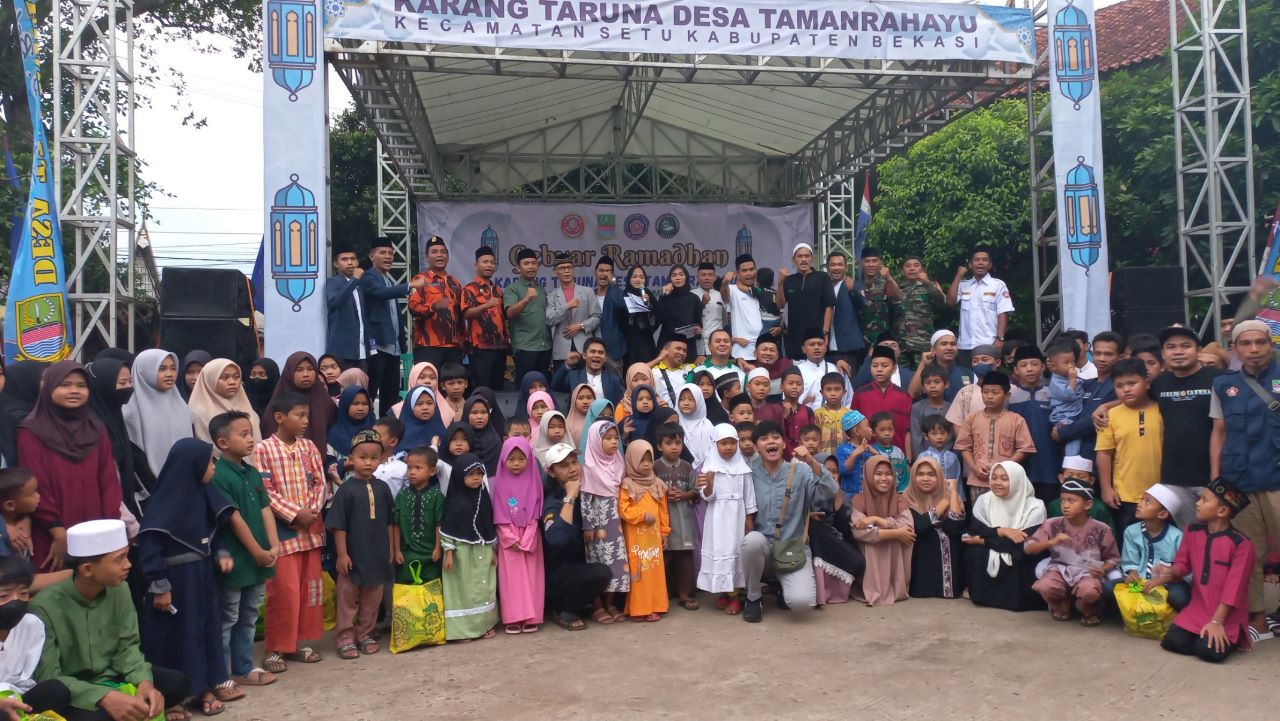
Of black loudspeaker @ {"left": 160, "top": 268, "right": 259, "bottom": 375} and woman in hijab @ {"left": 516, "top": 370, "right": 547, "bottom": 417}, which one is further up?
black loudspeaker @ {"left": 160, "top": 268, "right": 259, "bottom": 375}

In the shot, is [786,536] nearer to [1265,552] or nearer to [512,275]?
[1265,552]

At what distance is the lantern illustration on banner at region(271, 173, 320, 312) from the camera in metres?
7.11

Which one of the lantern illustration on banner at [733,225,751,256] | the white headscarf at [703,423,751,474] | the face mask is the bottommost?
the face mask

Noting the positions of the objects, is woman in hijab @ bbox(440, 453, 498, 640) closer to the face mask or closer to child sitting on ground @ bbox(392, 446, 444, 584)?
child sitting on ground @ bbox(392, 446, 444, 584)

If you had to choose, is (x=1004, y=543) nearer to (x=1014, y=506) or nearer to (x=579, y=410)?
(x=1014, y=506)

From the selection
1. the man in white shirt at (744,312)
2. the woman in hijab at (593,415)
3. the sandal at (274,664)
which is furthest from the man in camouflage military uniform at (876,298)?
the sandal at (274,664)

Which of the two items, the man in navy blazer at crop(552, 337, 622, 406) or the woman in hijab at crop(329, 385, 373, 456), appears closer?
the woman in hijab at crop(329, 385, 373, 456)

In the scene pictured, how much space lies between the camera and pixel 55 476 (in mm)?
4156

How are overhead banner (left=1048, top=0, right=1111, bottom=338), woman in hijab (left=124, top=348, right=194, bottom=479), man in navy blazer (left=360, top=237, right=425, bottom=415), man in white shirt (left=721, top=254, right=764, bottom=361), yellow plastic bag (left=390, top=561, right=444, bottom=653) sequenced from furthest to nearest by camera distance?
overhead banner (left=1048, top=0, right=1111, bottom=338) → man in white shirt (left=721, top=254, right=764, bottom=361) → man in navy blazer (left=360, top=237, right=425, bottom=415) → yellow plastic bag (left=390, top=561, right=444, bottom=653) → woman in hijab (left=124, top=348, right=194, bottom=479)

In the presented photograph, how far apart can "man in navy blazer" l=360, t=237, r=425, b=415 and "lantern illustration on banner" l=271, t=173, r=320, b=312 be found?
490 millimetres

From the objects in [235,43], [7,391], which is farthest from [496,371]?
[235,43]

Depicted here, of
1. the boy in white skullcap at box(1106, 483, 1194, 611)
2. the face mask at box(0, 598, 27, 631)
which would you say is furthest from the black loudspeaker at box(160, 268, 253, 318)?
the boy in white skullcap at box(1106, 483, 1194, 611)

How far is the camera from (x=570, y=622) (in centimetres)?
552

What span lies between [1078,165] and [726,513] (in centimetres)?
452
